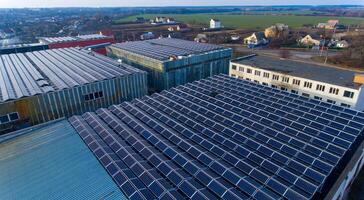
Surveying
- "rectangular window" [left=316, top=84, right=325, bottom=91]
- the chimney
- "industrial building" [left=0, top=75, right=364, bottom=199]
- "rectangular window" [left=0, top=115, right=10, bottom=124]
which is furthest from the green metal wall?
the chimney

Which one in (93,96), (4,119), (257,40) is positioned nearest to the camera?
(4,119)

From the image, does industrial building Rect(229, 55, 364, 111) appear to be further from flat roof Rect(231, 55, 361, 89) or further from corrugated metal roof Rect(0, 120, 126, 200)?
corrugated metal roof Rect(0, 120, 126, 200)

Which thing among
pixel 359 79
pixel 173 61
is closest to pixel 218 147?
pixel 173 61

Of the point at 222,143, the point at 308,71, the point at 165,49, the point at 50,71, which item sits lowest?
the point at 222,143

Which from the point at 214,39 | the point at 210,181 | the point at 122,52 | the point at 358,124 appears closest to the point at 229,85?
the point at 358,124

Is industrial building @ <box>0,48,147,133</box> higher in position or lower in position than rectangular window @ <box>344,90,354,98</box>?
higher

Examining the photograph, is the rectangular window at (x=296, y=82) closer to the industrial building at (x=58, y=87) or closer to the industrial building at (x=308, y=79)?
the industrial building at (x=308, y=79)

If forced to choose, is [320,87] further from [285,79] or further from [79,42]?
[79,42]
